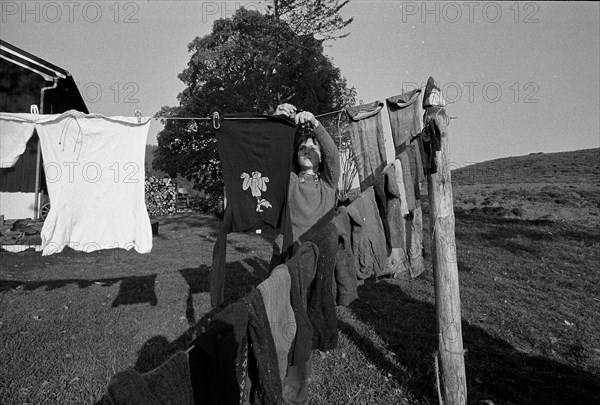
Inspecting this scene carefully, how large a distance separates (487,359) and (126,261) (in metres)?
8.80

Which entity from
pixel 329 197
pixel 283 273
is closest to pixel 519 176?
pixel 329 197

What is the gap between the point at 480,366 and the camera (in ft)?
13.2

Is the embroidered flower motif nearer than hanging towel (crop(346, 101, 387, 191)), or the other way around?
the embroidered flower motif

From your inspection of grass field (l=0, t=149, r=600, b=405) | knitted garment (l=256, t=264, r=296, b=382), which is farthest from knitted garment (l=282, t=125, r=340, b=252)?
grass field (l=0, t=149, r=600, b=405)

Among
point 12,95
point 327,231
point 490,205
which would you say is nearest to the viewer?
point 327,231

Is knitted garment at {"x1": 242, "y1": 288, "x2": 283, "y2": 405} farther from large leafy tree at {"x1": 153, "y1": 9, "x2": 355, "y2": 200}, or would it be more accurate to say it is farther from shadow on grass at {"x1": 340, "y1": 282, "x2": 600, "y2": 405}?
large leafy tree at {"x1": 153, "y1": 9, "x2": 355, "y2": 200}

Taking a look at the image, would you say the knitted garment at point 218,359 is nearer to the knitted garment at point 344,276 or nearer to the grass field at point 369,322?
the knitted garment at point 344,276

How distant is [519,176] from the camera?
19.8 m

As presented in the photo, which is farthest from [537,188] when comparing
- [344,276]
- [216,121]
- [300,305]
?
[300,305]

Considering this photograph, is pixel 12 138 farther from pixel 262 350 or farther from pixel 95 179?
pixel 262 350

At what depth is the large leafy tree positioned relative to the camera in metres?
16.9

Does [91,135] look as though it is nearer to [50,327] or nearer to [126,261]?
[50,327]

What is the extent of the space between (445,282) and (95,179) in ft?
13.4

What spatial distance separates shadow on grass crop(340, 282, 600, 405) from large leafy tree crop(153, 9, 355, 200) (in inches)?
507
